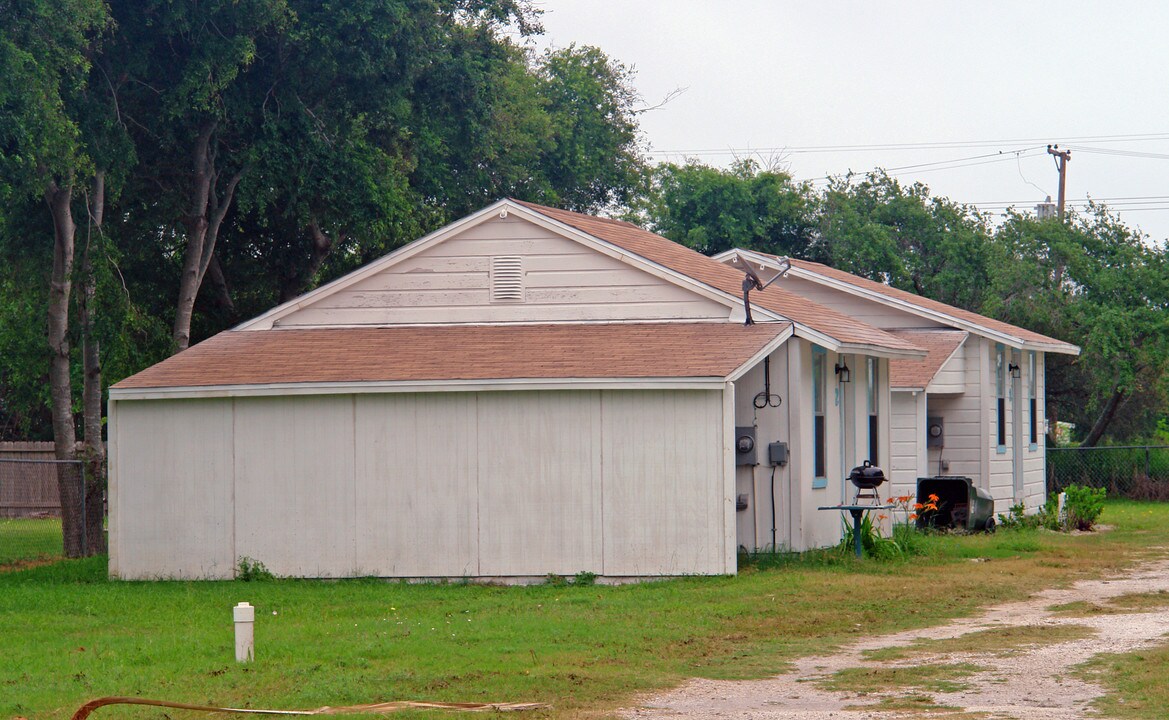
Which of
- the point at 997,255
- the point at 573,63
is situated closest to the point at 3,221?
the point at 573,63

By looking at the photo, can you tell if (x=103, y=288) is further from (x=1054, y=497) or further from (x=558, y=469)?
(x=1054, y=497)

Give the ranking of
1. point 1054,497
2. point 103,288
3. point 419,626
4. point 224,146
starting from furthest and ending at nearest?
1. point 1054,497
2. point 224,146
3. point 103,288
4. point 419,626

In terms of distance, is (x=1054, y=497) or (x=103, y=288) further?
(x=1054, y=497)

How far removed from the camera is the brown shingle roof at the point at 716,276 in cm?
1828

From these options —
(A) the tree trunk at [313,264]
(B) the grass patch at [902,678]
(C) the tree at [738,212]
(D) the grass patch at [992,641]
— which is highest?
(C) the tree at [738,212]

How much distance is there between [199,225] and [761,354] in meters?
11.1

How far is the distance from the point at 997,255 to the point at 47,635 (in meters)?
31.7

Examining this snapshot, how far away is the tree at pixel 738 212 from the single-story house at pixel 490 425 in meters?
28.1

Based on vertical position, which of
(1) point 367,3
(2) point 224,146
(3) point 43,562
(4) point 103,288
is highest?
(1) point 367,3

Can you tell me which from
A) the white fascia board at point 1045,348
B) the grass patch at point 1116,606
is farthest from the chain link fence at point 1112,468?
the grass patch at point 1116,606

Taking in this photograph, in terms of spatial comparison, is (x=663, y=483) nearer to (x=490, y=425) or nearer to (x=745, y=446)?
(x=490, y=425)

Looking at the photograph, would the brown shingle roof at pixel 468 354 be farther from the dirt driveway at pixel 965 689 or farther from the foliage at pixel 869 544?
the dirt driveway at pixel 965 689

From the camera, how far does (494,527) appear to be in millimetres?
16094

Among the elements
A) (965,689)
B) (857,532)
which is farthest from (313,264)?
(965,689)
